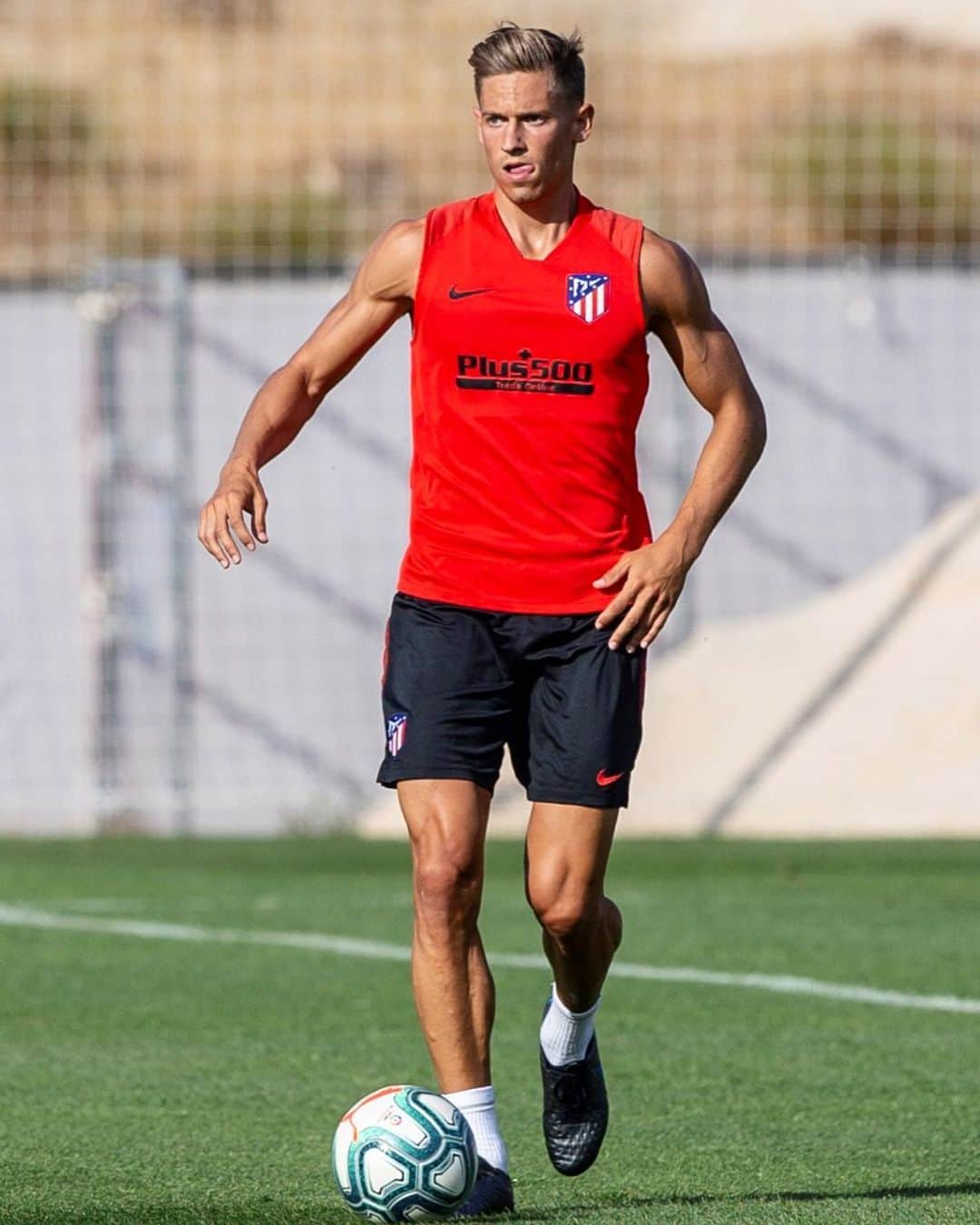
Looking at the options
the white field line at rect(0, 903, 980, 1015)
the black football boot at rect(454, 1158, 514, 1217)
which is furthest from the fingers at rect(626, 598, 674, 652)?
the white field line at rect(0, 903, 980, 1015)

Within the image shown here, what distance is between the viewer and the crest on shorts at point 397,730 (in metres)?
5.75

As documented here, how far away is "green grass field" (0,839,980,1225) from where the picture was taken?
5.58 metres

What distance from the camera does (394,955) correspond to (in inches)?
389

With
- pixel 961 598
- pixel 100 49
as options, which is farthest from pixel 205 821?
pixel 100 49

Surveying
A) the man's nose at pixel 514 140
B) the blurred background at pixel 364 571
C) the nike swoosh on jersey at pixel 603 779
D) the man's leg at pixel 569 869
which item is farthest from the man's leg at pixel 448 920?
the blurred background at pixel 364 571

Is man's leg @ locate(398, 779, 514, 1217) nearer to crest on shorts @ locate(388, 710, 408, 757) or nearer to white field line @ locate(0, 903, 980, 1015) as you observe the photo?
crest on shorts @ locate(388, 710, 408, 757)

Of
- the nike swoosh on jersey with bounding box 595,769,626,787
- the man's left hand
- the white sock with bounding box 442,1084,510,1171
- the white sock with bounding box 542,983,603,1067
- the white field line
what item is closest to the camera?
the white sock with bounding box 442,1084,510,1171

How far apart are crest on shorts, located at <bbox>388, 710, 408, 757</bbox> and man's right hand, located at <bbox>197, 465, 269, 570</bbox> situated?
49cm

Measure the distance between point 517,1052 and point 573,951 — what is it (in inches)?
72.3

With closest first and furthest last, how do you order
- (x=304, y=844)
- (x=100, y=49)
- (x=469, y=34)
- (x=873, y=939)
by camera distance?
(x=873, y=939), (x=304, y=844), (x=469, y=34), (x=100, y=49)

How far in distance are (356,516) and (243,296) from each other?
5.52 ft

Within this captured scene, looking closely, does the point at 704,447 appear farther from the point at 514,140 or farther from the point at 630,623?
the point at 514,140

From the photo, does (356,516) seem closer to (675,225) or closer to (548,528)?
(548,528)

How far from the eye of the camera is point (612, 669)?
5.74 m
